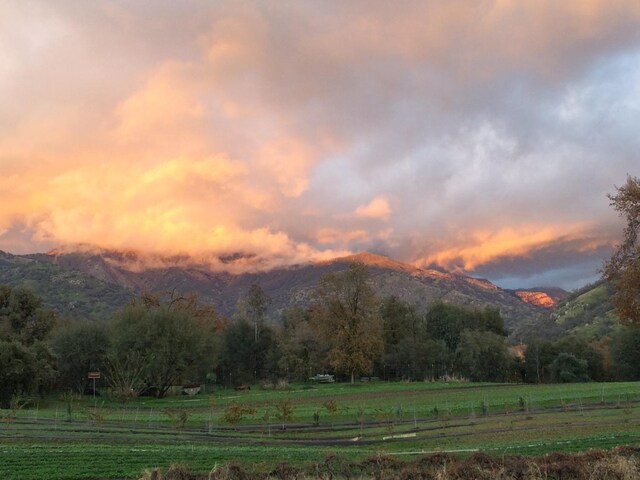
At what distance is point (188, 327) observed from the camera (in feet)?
237

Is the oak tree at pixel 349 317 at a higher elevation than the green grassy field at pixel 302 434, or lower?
higher

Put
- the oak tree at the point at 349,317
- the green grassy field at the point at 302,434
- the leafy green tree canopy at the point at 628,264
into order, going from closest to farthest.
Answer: the green grassy field at the point at 302,434 < the leafy green tree canopy at the point at 628,264 < the oak tree at the point at 349,317

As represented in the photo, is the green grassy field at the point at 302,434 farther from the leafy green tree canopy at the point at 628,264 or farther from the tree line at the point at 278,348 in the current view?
the tree line at the point at 278,348

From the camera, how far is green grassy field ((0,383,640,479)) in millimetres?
19250

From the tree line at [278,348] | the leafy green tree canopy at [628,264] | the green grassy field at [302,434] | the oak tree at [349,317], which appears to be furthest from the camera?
the oak tree at [349,317]

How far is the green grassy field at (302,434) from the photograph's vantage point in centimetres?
1925

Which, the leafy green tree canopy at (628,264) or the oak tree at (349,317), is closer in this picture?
the leafy green tree canopy at (628,264)

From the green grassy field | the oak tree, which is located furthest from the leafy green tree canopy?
the oak tree

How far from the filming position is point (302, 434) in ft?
109

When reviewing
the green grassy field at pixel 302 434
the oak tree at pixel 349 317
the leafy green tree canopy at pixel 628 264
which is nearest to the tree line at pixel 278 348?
the oak tree at pixel 349 317

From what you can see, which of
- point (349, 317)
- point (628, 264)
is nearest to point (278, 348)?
point (349, 317)

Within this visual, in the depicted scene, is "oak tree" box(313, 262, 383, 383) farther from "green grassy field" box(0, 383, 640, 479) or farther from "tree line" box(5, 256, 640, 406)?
"green grassy field" box(0, 383, 640, 479)

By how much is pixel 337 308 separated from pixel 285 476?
70112 millimetres

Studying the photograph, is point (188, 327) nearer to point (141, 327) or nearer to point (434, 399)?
point (141, 327)
